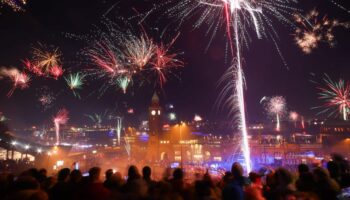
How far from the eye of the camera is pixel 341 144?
69.6 metres

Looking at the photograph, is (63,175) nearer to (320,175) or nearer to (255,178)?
(255,178)

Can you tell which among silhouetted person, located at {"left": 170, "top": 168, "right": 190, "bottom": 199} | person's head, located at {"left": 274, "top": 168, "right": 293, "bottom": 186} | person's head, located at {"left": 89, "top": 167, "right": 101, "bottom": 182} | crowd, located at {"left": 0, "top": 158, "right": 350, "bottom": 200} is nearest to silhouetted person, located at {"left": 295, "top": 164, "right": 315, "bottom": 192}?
crowd, located at {"left": 0, "top": 158, "right": 350, "bottom": 200}

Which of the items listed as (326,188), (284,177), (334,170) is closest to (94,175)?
(284,177)

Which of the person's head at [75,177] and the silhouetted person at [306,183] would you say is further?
the person's head at [75,177]

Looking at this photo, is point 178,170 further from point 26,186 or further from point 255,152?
point 255,152

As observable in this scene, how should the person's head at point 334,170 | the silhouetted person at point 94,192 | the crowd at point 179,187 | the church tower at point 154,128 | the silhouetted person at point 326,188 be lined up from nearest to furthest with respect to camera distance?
1. the crowd at point 179,187
2. the silhouetted person at point 94,192
3. the silhouetted person at point 326,188
4. the person's head at point 334,170
5. the church tower at point 154,128

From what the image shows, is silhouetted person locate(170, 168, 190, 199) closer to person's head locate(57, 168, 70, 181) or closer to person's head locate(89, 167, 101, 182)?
person's head locate(89, 167, 101, 182)

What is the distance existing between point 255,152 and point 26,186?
88185 millimetres

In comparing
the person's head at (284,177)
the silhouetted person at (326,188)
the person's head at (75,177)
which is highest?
the person's head at (75,177)

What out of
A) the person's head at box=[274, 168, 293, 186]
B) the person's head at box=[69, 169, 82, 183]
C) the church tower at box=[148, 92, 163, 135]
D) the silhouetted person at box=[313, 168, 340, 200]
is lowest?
the silhouetted person at box=[313, 168, 340, 200]

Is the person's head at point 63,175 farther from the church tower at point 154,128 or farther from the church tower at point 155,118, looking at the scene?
the church tower at point 155,118

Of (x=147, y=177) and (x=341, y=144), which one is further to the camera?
(x=341, y=144)

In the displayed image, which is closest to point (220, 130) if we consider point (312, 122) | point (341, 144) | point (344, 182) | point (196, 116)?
point (196, 116)

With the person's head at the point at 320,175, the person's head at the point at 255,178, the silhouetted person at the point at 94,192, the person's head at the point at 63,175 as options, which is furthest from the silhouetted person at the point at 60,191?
the person's head at the point at 320,175
